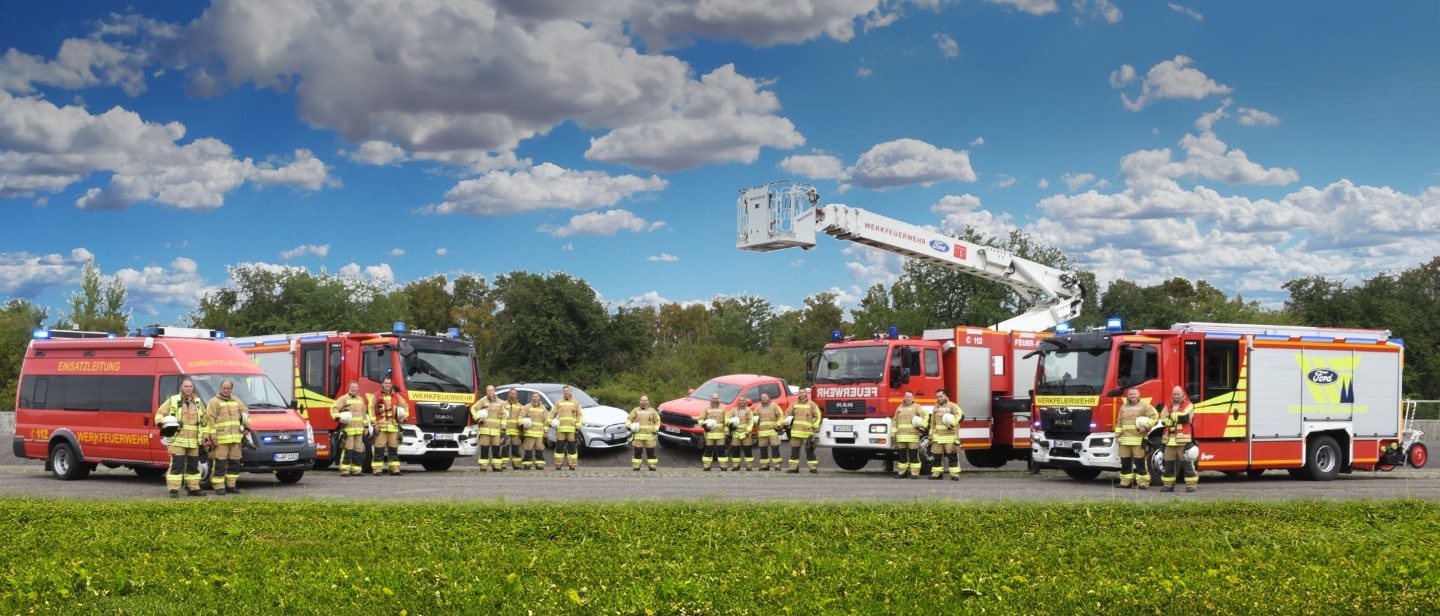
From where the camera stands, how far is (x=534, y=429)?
73.4ft

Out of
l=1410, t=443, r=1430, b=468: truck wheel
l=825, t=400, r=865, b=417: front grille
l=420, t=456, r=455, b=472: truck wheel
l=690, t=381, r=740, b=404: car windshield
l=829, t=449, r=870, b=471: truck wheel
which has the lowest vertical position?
l=420, t=456, r=455, b=472: truck wheel

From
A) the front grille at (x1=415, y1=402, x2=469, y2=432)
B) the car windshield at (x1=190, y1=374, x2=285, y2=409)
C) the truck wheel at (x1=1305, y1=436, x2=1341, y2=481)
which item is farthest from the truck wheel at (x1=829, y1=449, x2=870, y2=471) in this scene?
the car windshield at (x1=190, y1=374, x2=285, y2=409)

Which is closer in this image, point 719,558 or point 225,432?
point 719,558

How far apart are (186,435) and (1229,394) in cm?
1542

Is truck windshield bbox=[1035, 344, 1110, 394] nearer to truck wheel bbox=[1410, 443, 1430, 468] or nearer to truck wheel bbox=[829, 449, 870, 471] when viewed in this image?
truck wheel bbox=[829, 449, 870, 471]

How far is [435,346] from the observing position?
22.6 meters

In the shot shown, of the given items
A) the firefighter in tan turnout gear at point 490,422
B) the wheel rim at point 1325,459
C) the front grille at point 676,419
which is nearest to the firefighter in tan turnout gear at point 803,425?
the front grille at point 676,419

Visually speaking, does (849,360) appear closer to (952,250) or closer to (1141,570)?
(952,250)

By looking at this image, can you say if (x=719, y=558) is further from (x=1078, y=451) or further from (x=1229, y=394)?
(x=1229, y=394)

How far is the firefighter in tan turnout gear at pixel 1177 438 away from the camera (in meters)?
17.7

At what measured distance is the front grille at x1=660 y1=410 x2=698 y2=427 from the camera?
25500 millimetres

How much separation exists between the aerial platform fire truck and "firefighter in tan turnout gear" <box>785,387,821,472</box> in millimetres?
196

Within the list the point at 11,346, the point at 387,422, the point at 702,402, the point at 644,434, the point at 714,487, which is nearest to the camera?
the point at 714,487

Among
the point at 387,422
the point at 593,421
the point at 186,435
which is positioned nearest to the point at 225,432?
the point at 186,435
